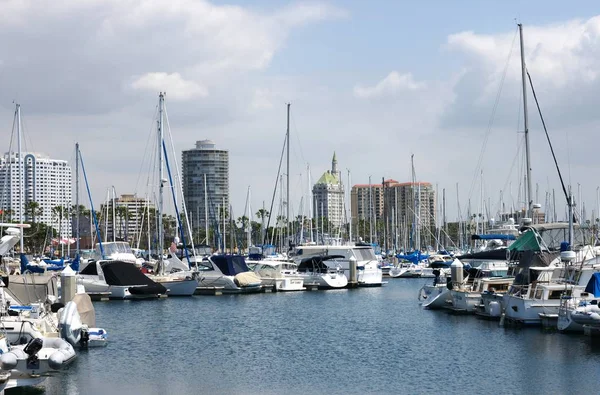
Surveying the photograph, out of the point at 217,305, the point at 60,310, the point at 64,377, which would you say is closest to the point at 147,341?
the point at 60,310

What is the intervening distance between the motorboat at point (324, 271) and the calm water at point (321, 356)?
1898 cm

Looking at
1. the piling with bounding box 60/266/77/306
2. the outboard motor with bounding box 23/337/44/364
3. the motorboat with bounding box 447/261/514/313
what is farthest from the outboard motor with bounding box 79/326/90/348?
the motorboat with bounding box 447/261/514/313

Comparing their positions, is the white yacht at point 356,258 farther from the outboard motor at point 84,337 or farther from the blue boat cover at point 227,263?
the outboard motor at point 84,337

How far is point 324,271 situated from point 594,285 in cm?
4256


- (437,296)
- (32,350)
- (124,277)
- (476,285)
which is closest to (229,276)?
(124,277)

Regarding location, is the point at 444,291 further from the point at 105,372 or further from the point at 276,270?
the point at 105,372

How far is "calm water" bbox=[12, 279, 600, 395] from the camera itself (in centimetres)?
3331

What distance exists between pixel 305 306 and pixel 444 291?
A: 10.3m

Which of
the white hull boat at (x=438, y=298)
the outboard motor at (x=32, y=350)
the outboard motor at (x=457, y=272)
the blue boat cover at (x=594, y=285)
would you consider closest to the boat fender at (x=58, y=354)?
the outboard motor at (x=32, y=350)

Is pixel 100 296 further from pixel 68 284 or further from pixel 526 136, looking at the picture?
pixel 526 136

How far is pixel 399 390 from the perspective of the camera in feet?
107

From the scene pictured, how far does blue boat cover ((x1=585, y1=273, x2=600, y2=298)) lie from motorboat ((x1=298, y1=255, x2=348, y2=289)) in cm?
3939

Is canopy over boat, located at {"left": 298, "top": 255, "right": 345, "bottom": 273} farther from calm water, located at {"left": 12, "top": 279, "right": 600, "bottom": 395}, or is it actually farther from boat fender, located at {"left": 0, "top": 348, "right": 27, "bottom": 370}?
boat fender, located at {"left": 0, "top": 348, "right": 27, "bottom": 370}

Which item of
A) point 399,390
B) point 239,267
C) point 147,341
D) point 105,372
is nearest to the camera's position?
point 399,390
